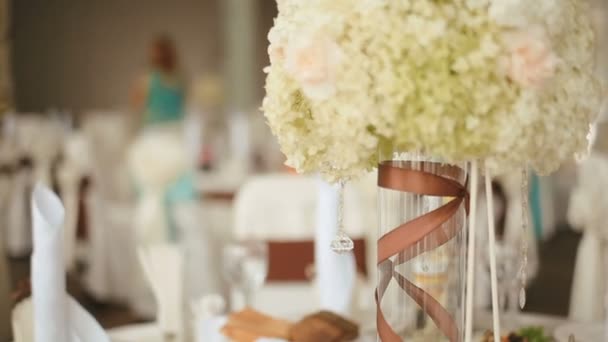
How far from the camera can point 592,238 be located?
10.2 ft

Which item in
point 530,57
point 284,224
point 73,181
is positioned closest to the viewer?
point 530,57

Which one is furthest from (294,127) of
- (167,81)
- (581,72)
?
(167,81)

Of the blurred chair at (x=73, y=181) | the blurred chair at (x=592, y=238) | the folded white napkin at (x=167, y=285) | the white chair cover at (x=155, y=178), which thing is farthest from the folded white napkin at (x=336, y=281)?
the blurred chair at (x=73, y=181)

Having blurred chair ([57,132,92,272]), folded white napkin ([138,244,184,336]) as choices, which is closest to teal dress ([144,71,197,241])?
blurred chair ([57,132,92,272])

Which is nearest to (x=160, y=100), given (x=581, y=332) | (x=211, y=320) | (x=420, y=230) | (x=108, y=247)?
(x=108, y=247)

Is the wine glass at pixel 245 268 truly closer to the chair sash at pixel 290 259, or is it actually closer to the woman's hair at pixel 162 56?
the chair sash at pixel 290 259

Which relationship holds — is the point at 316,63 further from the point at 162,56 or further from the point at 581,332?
the point at 162,56

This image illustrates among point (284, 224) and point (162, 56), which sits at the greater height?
point (162, 56)

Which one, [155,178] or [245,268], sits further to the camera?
[155,178]

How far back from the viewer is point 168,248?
199 centimetres

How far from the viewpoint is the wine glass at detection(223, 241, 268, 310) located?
2.12m

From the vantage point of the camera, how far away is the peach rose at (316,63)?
1103mm

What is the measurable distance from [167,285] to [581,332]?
3.28ft

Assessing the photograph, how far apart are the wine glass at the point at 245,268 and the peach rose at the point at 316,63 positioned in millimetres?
1088
